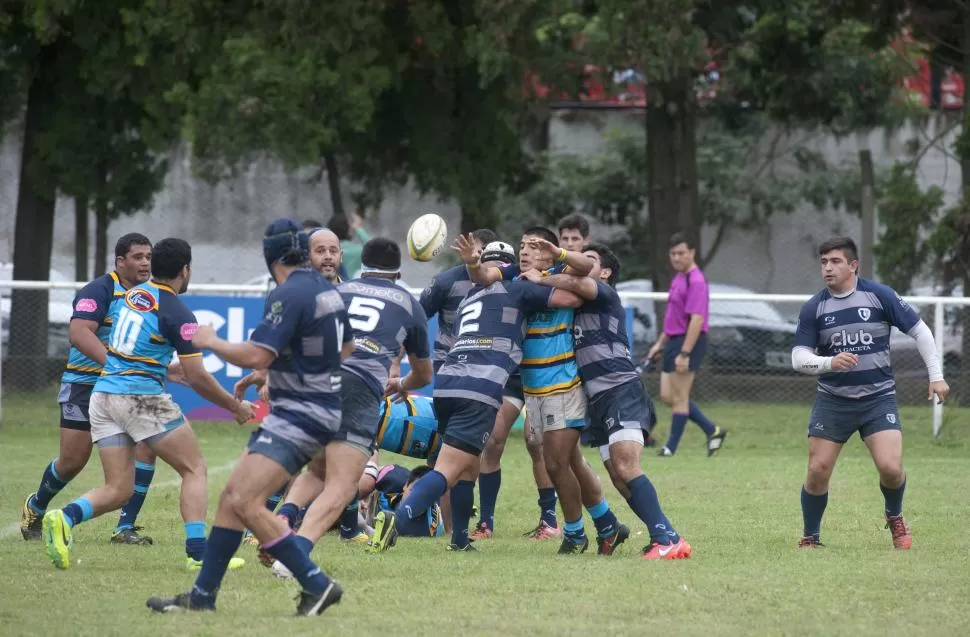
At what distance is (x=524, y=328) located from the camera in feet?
29.7

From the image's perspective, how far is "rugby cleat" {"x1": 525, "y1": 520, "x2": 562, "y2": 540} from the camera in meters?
10.1

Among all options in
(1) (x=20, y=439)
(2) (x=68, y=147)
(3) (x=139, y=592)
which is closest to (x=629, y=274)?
(2) (x=68, y=147)

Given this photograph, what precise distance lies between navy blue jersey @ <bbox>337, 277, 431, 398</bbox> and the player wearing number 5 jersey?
67 centimetres

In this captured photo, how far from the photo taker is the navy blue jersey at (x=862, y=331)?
9.36 meters

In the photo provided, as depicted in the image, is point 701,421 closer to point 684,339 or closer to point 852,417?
point 684,339

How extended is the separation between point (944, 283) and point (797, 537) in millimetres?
11301

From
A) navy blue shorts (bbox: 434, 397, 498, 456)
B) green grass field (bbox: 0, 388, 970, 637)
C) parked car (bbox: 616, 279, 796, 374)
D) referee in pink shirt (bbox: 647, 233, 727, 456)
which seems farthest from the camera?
parked car (bbox: 616, 279, 796, 374)

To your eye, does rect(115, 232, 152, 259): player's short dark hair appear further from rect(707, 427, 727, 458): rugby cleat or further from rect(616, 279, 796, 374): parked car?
rect(616, 279, 796, 374): parked car

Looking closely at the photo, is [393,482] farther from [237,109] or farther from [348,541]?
[237,109]

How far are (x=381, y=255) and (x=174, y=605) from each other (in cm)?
246

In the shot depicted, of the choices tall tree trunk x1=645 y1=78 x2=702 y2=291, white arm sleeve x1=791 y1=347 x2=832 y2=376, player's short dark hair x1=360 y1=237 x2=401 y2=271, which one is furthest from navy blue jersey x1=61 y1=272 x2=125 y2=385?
tall tree trunk x1=645 y1=78 x2=702 y2=291

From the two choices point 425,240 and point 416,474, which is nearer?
point 425,240

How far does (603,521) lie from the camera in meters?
9.25

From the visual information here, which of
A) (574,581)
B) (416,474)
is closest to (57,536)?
(574,581)
